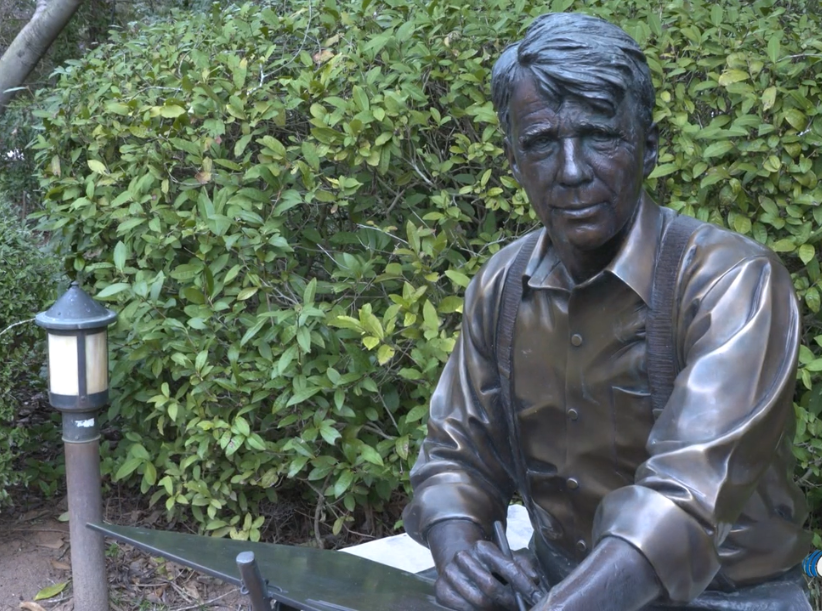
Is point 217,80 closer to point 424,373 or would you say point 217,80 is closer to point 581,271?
point 424,373

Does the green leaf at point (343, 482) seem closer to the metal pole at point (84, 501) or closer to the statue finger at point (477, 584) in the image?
the metal pole at point (84, 501)

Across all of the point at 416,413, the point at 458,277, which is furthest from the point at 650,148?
the point at 416,413

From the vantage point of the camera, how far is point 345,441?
4.16 metres

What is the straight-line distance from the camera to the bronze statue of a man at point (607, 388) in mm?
1677

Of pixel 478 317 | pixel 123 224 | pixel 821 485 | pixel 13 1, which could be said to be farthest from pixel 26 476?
pixel 13 1

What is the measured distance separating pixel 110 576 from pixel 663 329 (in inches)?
131

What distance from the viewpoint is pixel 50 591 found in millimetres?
4309

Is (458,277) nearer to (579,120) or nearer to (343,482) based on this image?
(343,482)

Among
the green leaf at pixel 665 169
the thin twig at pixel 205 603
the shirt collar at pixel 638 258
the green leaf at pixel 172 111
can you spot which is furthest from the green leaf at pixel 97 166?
the shirt collar at pixel 638 258

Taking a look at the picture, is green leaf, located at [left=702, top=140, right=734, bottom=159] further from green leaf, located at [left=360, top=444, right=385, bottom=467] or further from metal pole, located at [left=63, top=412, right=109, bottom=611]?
metal pole, located at [left=63, top=412, right=109, bottom=611]

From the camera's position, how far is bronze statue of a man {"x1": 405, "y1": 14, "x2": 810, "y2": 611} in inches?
66.0

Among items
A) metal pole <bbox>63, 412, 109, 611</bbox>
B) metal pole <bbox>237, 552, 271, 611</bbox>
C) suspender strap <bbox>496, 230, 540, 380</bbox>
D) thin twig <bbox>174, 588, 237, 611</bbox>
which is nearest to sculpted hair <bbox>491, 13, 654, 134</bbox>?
suspender strap <bbox>496, 230, 540, 380</bbox>

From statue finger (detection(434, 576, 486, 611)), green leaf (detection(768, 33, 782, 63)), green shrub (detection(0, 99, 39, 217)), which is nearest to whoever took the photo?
statue finger (detection(434, 576, 486, 611))

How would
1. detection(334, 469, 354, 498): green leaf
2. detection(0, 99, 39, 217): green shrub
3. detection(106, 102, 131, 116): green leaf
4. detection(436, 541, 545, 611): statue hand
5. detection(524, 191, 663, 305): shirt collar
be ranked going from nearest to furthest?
detection(436, 541, 545, 611): statue hand, detection(524, 191, 663, 305): shirt collar, detection(334, 469, 354, 498): green leaf, detection(106, 102, 131, 116): green leaf, detection(0, 99, 39, 217): green shrub
